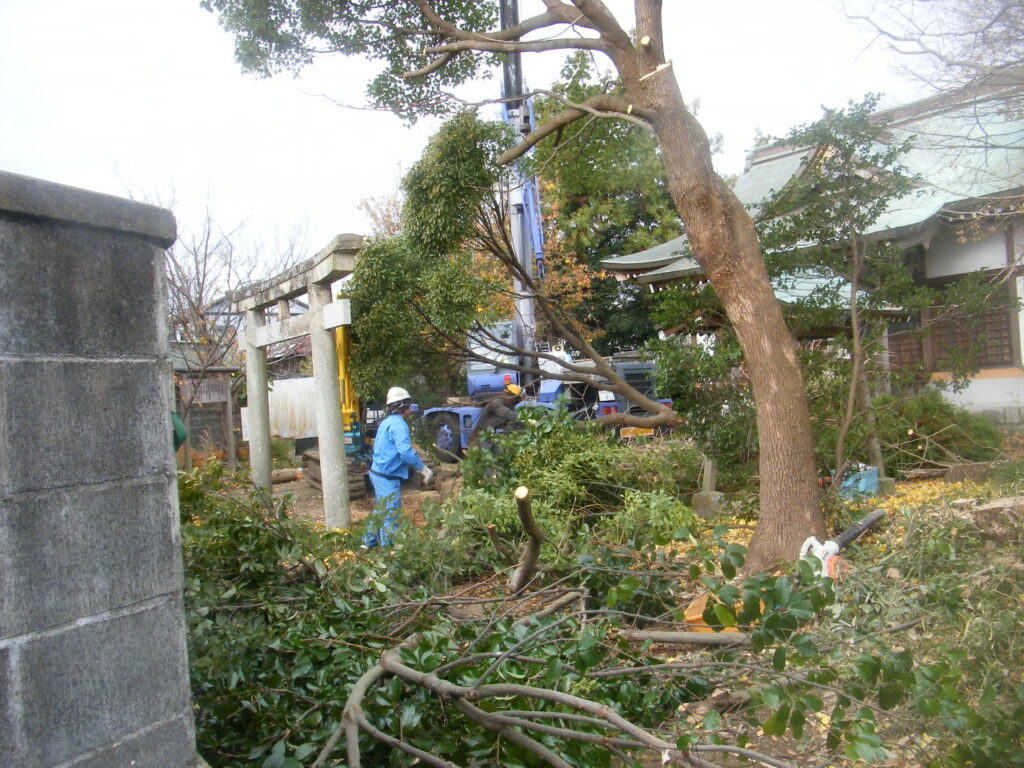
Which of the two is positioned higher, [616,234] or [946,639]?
[616,234]

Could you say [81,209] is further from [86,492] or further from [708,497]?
[708,497]

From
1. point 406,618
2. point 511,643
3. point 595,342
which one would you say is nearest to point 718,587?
point 511,643

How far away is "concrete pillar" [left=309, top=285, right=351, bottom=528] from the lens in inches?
348

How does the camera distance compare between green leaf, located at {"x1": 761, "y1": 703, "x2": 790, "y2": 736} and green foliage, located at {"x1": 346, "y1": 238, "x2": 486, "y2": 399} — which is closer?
green leaf, located at {"x1": 761, "y1": 703, "x2": 790, "y2": 736}

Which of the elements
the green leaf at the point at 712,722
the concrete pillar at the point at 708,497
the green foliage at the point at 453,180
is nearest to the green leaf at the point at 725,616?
the green leaf at the point at 712,722

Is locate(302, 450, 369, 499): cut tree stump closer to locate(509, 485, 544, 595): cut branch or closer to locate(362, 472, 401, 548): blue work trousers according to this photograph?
locate(362, 472, 401, 548): blue work trousers

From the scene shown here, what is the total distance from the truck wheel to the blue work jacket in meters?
5.24

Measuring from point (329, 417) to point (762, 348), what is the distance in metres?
5.11

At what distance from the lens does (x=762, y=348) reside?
580 centimetres

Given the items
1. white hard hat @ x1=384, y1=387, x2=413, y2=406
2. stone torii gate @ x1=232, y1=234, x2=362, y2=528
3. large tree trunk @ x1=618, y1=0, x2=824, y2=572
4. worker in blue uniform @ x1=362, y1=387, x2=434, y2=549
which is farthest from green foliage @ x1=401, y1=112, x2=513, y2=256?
large tree trunk @ x1=618, y1=0, x2=824, y2=572

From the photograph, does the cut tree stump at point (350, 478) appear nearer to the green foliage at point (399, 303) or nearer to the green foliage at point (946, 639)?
the green foliage at point (399, 303)

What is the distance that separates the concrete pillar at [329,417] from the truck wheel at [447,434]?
4.76 meters

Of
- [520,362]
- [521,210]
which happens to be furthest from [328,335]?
[521,210]

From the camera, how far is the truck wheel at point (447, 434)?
14.1 metres
